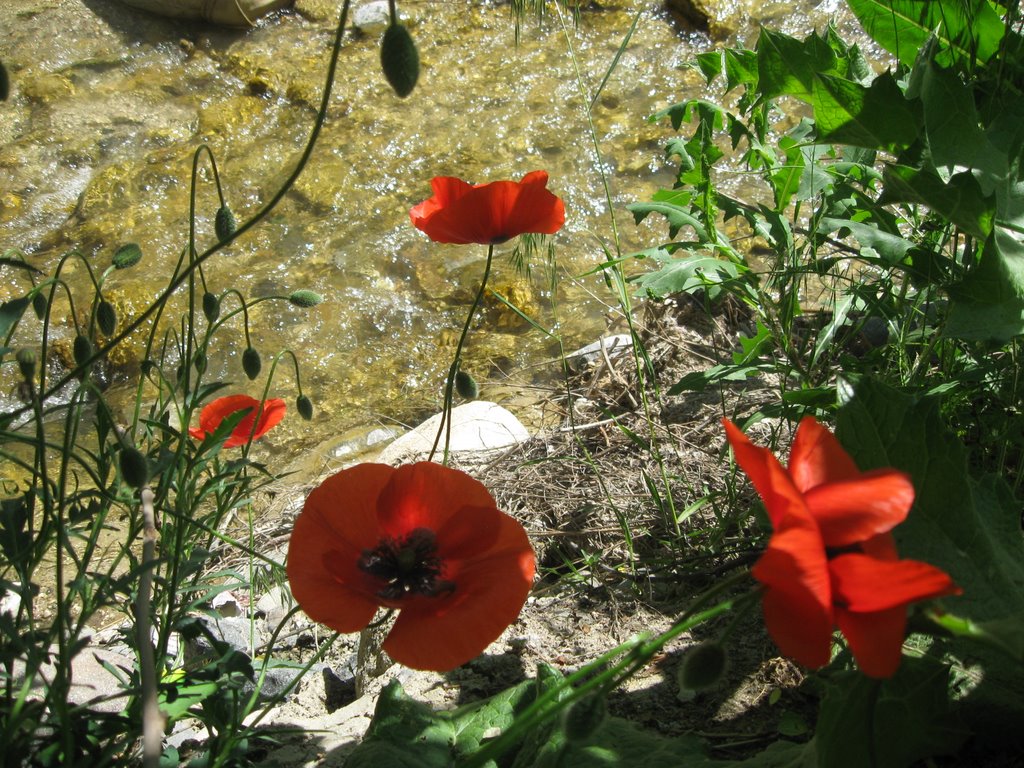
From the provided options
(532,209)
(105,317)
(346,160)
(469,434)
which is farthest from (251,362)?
(346,160)

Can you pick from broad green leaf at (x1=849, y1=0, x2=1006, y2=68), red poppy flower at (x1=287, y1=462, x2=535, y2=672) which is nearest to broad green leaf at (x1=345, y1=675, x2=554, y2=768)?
red poppy flower at (x1=287, y1=462, x2=535, y2=672)

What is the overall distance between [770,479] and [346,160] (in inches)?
185

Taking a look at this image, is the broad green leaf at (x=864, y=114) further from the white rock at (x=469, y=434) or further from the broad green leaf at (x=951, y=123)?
the white rock at (x=469, y=434)

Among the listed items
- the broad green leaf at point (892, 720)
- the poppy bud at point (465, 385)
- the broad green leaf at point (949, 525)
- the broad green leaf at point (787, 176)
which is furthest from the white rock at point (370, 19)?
the broad green leaf at point (892, 720)

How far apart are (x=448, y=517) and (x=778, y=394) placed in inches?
57.2

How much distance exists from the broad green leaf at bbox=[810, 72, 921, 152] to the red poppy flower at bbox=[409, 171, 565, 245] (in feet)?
1.36

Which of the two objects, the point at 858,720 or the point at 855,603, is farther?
the point at 858,720

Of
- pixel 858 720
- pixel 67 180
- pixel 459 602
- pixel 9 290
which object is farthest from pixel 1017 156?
pixel 67 180

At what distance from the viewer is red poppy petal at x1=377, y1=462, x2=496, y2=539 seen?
104 cm

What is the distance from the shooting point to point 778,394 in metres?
2.31

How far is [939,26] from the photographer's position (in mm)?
1591

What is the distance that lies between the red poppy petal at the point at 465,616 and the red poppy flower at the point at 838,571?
30cm

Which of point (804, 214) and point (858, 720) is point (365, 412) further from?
point (858, 720)

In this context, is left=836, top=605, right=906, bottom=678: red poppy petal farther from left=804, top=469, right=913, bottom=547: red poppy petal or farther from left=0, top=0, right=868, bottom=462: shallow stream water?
left=0, top=0, right=868, bottom=462: shallow stream water
